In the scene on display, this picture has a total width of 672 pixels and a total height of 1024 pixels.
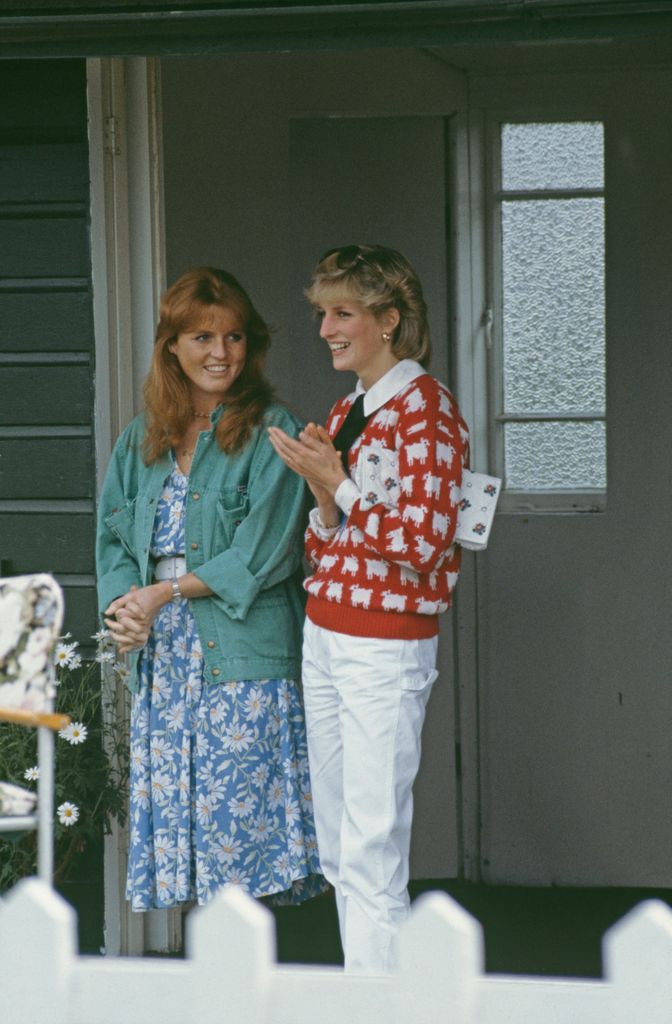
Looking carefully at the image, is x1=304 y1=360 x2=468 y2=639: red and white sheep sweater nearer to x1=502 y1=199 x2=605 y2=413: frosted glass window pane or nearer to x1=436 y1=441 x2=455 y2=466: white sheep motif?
x1=436 y1=441 x2=455 y2=466: white sheep motif

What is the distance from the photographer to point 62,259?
13.5 ft

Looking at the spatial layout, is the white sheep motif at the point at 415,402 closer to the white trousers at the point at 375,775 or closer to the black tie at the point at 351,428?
the black tie at the point at 351,428

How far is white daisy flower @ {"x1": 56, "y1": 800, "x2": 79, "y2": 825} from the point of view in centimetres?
381

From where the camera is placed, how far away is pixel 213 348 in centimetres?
370

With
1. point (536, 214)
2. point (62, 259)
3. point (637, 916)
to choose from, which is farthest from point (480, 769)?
point (637, 916)

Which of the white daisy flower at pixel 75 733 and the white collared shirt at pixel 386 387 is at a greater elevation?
the white collared shirt at pixel 386 387

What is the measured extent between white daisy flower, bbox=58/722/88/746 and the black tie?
103 centimetres

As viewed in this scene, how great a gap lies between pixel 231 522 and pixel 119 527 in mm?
326

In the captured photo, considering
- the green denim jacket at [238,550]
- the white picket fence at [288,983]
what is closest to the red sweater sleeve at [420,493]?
the green denim jacket at [238,550]

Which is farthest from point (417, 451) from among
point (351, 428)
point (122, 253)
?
point (122, 253)

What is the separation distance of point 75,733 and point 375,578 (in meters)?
1.03

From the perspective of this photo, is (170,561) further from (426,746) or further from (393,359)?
(426,746)

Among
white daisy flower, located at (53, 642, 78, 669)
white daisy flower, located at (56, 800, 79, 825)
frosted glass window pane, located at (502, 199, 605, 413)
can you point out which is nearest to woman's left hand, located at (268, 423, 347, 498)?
white daisy flower, located at (53, 642, 78, 669)

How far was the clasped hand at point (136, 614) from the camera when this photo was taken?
3.63m
